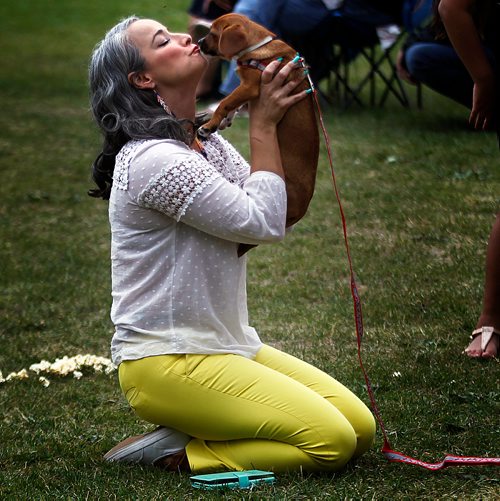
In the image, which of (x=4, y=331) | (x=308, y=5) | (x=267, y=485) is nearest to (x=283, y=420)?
(x=267, y=485)

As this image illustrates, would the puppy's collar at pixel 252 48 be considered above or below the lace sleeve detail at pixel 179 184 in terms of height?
above

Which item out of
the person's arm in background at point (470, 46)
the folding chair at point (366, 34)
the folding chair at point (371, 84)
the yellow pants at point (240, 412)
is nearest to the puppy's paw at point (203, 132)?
the yellow pants at point (240, 412)

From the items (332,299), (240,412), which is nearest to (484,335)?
(332,299)

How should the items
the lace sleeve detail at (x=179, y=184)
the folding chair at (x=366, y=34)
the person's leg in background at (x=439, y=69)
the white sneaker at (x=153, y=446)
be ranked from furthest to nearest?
1. the folding chair at (x=366, y=34)
2. the person's leg in background at (x=439, y=69)
3. the white sneaker at (x=153, y=446)
4. the lace sleeve detail at (x=179, y=184)

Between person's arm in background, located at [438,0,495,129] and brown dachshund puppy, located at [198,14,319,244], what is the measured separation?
3.77 feet

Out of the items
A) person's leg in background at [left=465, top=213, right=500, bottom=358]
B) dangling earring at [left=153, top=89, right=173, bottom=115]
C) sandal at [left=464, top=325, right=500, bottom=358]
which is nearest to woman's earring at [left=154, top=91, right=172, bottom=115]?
dangling earring at [left=153, top=89, right=173, bottom=115]

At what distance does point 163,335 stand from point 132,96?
2.26ft

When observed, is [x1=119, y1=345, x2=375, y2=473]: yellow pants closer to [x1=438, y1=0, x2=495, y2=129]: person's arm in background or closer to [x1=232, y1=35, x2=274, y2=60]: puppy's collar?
[x1=232, y1=35, x2=274, y2=60]: puppy's collar

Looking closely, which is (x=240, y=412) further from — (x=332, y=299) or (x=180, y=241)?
(x=332, y=299)

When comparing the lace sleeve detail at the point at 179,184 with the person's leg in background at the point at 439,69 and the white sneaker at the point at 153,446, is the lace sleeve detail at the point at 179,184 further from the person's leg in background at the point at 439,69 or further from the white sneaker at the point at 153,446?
the person's leg in background at the point at 439,69

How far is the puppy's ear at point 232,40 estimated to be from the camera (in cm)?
272

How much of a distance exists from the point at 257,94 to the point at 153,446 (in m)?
1.07

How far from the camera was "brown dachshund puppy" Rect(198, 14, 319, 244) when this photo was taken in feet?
9.02

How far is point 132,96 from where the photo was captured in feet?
9.41
